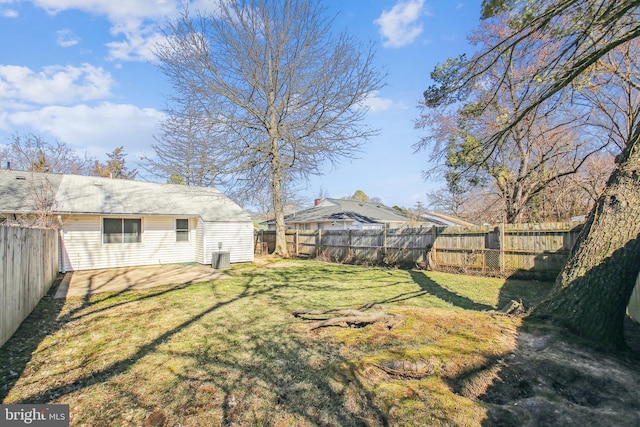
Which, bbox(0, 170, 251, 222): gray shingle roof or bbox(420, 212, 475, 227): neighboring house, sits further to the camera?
bbox(420, 212, 475, 227): neighboring house

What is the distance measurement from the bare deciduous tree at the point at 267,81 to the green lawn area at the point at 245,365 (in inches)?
390

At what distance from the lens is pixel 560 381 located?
258 centimetres

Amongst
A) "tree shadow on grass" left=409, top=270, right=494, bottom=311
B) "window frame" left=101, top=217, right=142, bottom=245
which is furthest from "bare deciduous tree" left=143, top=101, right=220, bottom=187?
"tree shadow on grass" left=409, top=270, right=494, bottom=311

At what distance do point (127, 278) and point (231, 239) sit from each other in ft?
16.5

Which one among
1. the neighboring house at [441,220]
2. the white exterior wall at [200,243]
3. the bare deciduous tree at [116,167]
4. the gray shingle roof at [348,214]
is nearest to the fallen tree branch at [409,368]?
the white exterior wall at [200,243]

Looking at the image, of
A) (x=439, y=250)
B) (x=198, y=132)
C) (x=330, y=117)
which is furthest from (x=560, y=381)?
(x=198, y=132)

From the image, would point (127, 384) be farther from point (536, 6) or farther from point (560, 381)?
point (536, 6)

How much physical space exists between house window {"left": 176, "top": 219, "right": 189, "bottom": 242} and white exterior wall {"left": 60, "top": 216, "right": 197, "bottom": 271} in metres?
0.15

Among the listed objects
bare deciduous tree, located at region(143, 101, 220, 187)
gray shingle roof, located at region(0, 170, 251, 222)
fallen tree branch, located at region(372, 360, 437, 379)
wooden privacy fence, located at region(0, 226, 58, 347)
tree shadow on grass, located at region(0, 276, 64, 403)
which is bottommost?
tree shadow on grass, located at region(0, 276, 64, 403)

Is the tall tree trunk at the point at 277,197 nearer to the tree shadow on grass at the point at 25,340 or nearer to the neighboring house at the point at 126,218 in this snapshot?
the neighboring house at the point at 126,218

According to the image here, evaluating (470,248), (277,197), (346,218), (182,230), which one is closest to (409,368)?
(470,248)

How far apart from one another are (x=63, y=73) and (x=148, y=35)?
346 centimetres

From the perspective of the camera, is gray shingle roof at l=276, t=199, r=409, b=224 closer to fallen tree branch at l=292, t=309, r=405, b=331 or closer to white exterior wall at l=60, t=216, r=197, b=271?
white exterior wall at l=60, t=216, r=197, b=271

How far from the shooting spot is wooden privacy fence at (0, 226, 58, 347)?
3883 mm
